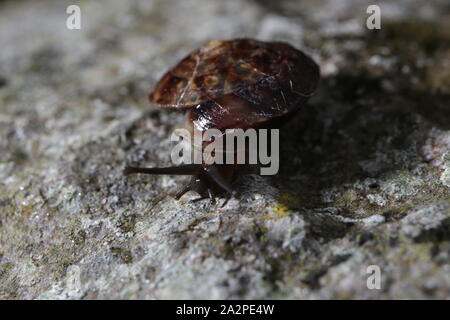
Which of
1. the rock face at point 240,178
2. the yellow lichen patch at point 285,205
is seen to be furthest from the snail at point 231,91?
the yellow lichen patch at point 285,205

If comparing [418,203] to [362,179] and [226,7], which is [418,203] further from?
[226,7]

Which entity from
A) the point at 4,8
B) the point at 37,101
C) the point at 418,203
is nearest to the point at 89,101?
the point at 37,101

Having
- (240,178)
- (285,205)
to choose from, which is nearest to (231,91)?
(240,178)

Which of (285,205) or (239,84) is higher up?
(239,84)

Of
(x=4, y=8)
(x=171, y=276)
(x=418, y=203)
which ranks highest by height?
(x=4, y=8)

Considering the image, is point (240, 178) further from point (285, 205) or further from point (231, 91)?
point (231, 91)

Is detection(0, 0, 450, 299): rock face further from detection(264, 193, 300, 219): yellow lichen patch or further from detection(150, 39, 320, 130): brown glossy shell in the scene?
detection(150, 39, 320, 130): brown glossy shell
